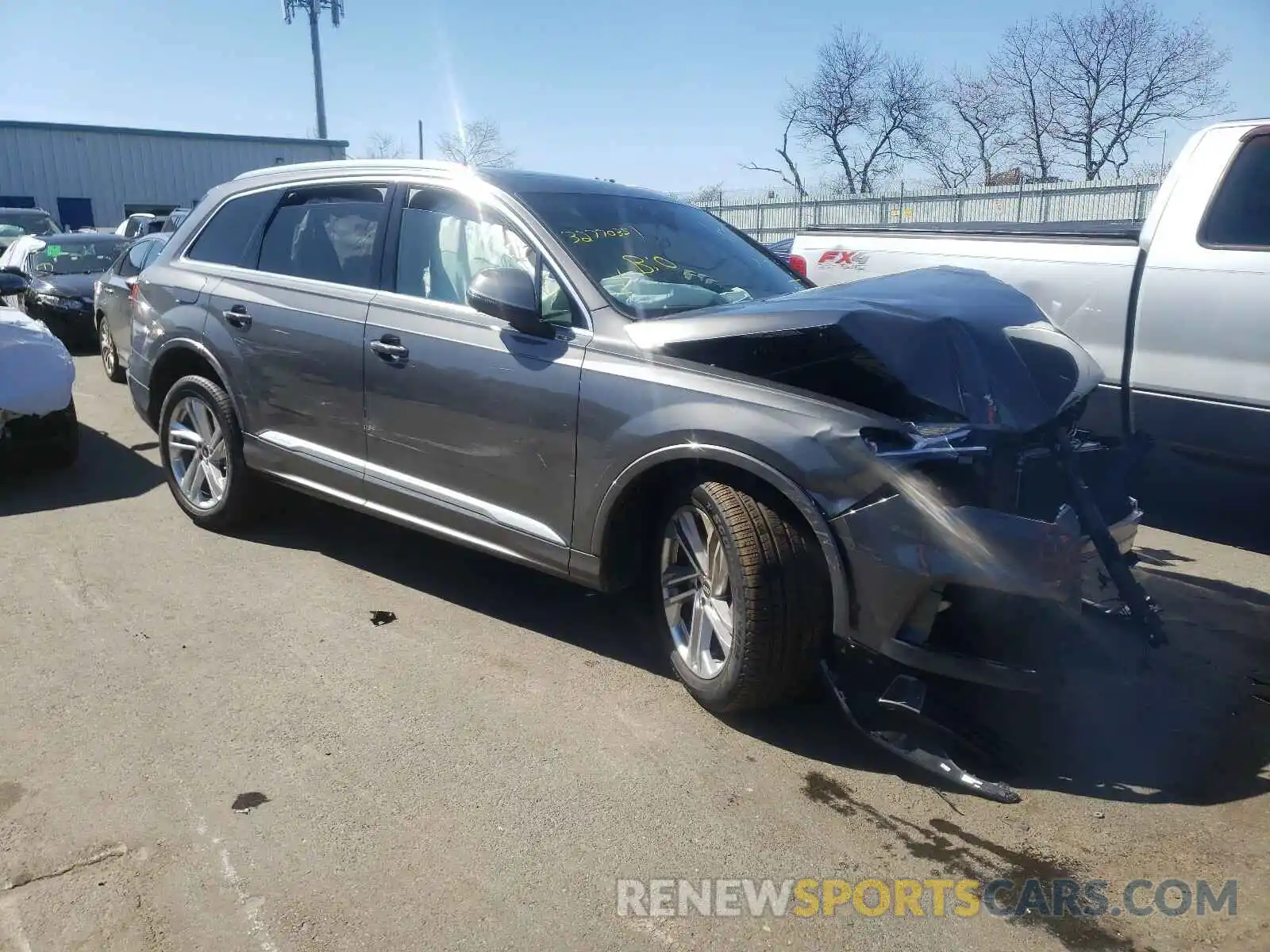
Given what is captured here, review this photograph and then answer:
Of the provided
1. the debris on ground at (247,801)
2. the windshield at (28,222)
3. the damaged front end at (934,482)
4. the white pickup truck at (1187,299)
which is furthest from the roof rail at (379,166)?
the windshield at (28,222)

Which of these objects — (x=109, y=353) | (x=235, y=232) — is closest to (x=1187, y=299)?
(x=235, y=232)

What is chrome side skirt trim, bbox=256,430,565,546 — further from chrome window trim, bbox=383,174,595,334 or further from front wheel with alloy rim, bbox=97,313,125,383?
front wheel with alloy rim, bbox=97,313,125,383

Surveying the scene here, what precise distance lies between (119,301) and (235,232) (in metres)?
4.97

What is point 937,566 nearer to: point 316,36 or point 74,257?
point 74,257

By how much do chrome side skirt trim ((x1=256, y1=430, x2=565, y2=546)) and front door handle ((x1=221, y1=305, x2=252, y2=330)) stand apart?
54cm

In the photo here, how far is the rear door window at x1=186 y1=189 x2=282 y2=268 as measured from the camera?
5375 millimetres

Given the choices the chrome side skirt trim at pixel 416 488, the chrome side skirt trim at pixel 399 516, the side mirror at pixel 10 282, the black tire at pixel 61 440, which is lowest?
the black tire at pixel 61 440

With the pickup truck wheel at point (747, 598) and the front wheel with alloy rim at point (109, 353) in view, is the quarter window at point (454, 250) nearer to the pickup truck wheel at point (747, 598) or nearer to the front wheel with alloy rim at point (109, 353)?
the pickup truck wheel at point (747, 598)

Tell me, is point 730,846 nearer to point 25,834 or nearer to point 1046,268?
point 25,834

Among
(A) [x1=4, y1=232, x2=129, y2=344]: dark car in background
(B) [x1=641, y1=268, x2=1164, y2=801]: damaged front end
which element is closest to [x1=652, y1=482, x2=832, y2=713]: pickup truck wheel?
(B) [x1=641, y1=268, x2=1164, y2=801]: damaged front end

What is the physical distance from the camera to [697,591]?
368cm

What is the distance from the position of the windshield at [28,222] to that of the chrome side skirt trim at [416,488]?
20.3m

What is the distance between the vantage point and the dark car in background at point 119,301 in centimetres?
970

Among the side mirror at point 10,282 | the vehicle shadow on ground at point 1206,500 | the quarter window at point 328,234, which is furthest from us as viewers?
the side mirror at point 10,282
